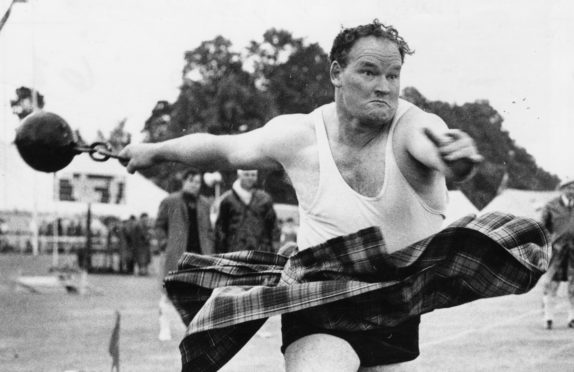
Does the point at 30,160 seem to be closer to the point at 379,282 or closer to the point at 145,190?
the point at 379,282

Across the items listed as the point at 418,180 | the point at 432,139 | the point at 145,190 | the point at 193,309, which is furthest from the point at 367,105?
the point at 145,190

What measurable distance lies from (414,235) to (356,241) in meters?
0.23

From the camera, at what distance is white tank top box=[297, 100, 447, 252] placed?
3100 mm

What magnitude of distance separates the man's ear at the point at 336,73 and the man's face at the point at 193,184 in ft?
18.0

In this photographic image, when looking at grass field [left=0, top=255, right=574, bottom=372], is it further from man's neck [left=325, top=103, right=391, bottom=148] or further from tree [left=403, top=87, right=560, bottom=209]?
tree [left=403, top=87, right=560, bottom=209]

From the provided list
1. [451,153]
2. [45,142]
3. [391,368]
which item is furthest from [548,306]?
[451,153]

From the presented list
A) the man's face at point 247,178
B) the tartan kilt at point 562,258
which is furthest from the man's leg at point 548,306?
the man's face at point 247,178

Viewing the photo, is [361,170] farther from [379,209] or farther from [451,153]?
[451,153]

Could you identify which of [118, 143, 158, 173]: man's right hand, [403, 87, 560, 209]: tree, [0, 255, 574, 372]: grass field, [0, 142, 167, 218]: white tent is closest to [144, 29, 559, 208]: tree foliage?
[403, 87, 560, 209]: tree

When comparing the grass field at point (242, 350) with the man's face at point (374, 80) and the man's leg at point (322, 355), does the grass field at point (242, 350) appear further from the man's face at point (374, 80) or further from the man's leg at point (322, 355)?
the man's face at point (374, 80)

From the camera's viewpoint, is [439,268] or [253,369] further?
[253,369]

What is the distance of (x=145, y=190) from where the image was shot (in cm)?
2223

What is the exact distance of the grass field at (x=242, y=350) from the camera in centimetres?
709

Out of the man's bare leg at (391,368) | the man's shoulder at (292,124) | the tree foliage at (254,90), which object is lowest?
the man's bare leg at (391,368)
